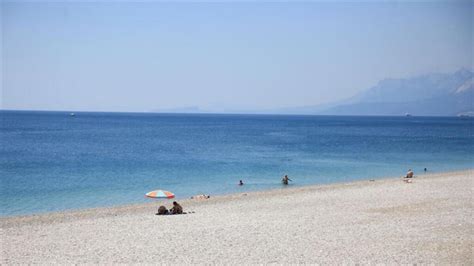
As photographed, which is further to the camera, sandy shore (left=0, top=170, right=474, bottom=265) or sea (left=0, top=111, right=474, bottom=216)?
sea (left=0, top=111, right=474, bottom=216)

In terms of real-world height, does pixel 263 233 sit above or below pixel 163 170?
above

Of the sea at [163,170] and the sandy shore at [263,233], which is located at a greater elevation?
the sandy shore at [263,233]

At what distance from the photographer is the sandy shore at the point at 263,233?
13.1 meters

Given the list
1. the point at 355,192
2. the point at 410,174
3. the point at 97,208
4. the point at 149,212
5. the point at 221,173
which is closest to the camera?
the point at 149,212

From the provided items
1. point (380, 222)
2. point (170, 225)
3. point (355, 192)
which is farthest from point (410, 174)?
point (170, 225)

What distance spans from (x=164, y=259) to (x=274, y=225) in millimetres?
5414

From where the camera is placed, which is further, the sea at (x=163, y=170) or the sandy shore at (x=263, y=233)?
the sea at (x=163, y=170)

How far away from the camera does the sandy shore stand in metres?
13.1

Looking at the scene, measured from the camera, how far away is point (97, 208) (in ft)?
77.7

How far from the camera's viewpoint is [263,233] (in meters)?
15.8

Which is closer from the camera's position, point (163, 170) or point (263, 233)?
point (263, 233)

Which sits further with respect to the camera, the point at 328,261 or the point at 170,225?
the point at 170,225

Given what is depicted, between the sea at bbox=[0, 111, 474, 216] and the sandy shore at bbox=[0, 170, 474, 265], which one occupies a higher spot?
the sandy shore at bbox=[0, 170, 474, 265]

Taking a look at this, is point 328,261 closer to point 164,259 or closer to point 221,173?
point 164,259
